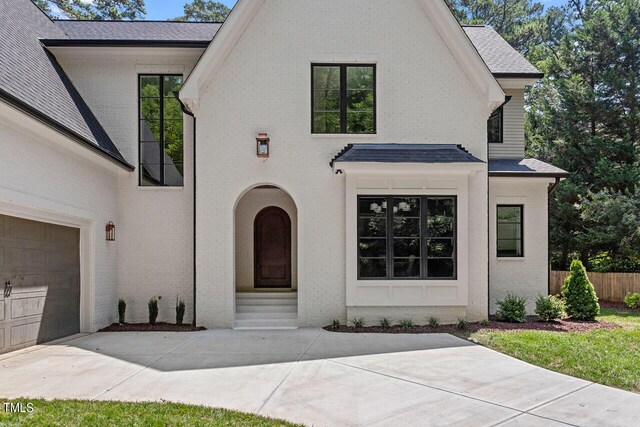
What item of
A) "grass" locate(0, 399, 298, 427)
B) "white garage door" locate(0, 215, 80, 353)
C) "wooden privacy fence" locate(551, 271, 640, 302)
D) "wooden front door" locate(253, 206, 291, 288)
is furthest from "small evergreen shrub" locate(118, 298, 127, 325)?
"wooden privacy fence" locate(551, 271, 640, 302)

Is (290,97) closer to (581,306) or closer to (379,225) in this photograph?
(379,225)

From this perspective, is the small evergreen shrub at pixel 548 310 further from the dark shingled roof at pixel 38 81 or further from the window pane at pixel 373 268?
the dark shingled roof at pixel 38 81

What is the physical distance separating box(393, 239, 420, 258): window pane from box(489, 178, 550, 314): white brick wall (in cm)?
299

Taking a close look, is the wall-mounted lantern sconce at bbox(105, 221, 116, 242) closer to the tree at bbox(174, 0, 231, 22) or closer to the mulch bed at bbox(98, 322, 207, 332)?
the mulch bed at bbox(98, 322, 207, 332)

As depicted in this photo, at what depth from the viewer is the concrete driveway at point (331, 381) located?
17.4 ft

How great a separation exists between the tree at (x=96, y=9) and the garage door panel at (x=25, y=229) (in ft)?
72.3

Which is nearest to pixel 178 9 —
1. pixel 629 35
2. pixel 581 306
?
pixel 629 35

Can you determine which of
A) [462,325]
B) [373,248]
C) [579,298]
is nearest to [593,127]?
→ [579,298]

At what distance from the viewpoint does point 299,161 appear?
1103 cm

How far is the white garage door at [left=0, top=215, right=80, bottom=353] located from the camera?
793 centimetres

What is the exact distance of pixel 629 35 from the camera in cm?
2255

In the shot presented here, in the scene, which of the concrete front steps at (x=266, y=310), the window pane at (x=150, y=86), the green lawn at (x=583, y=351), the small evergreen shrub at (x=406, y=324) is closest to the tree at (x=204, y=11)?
the window pane at (x=150, y=86)

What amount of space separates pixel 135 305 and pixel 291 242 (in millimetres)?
4434

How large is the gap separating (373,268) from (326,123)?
11.5ft
